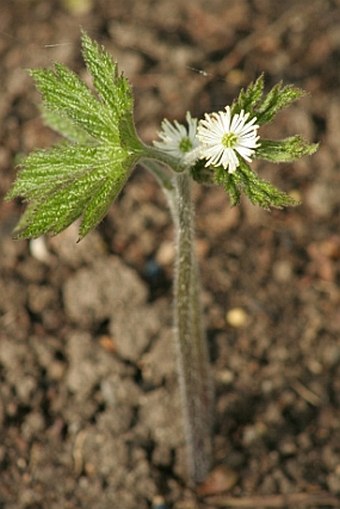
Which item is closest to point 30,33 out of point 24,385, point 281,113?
point 281,113

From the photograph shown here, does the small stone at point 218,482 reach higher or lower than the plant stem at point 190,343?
lower

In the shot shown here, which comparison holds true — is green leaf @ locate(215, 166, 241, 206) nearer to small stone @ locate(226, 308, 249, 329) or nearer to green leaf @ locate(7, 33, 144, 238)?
green leaf @ locate(7, 33, 144, 238)

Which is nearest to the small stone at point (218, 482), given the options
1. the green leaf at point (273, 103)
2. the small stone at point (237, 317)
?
the small stone at point (237, 317)

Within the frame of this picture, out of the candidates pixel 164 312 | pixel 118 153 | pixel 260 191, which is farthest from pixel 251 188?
pixel 164 312

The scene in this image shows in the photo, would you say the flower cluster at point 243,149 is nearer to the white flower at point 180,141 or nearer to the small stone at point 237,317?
the white flower at point 180,141

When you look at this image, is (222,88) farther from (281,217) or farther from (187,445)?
(187,445)

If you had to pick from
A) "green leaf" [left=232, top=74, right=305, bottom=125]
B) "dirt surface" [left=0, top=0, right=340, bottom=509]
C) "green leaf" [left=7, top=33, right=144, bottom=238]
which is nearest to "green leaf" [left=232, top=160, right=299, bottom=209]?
"green leaf" [left=232, top=74, right=305, bottom=125]
